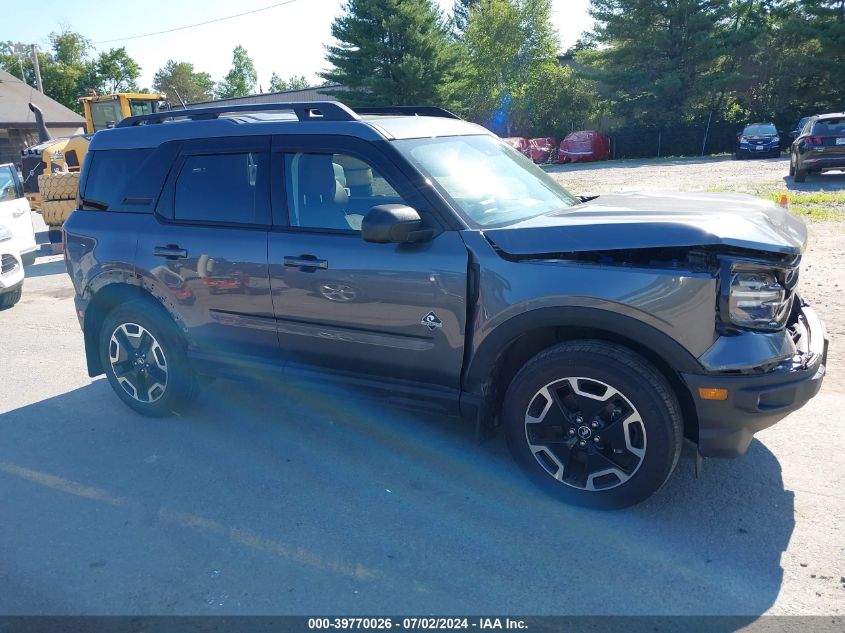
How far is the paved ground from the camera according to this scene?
2865 millimetres

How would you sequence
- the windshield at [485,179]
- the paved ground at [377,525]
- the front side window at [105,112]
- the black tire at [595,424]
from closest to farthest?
the paved ground at [377,525] → the black tire at [595,424] → the windshield at [485,179] → the front side window at [105,112]

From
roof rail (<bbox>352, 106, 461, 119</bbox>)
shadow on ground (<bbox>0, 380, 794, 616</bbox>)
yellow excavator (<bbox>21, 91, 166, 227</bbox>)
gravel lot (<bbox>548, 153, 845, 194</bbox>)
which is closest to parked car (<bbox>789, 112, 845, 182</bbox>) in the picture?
gravel lot (<bbox>548, 153, 845, 194</bbox>)

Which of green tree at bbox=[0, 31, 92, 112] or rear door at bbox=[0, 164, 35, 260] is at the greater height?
green tree at bbox=[0, 31, 92, 112]

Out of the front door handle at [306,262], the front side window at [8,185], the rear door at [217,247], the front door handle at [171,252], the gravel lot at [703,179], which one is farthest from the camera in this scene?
the gravel lot at [703,179]

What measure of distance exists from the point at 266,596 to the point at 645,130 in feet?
120

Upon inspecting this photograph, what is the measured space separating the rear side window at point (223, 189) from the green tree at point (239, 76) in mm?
95063

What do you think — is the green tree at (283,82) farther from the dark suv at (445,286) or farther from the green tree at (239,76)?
the dark suv at (445,286)

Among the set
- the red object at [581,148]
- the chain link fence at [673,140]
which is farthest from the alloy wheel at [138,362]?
the chain link fence at [673,140]

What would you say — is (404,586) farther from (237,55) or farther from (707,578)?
(237,55)

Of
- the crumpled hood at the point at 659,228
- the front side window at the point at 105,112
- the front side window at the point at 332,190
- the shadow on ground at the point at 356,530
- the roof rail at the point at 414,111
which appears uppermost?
the front side window at the point at 105,112

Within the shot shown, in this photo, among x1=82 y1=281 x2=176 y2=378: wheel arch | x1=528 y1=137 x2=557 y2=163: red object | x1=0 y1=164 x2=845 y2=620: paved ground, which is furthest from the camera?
x1=528 y1=137 x2=557 y2=163: red object

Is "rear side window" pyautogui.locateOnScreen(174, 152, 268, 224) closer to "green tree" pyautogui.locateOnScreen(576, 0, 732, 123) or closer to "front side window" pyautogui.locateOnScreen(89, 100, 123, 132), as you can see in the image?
"front side window" pyautogui.locateOnScreen(89, 100, 123, 132)

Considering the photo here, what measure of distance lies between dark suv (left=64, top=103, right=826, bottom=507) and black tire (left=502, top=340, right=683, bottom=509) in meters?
0.01

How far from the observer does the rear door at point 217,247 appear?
164 inches
